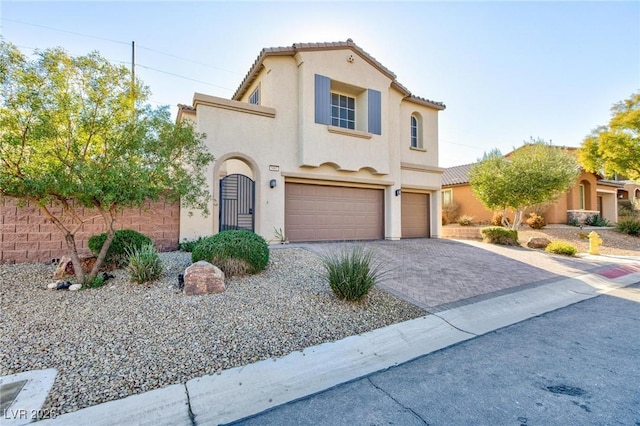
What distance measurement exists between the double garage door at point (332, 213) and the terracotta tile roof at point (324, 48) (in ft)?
16.0

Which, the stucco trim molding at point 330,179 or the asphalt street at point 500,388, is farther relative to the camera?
the stucco trim molding at point 330,179

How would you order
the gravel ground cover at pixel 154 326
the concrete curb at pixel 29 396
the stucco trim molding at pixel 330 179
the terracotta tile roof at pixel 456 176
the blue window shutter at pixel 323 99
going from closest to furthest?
the concrete curb at pixel 29 396, the gravel ground cover at pixel 154 326, the stucco trim molding at pixel 330 179, the blue window shutter at pixel 323 99, the terracotta tile roof at pixel 456 176

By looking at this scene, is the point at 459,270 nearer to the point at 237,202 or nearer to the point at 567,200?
the point at 237,202

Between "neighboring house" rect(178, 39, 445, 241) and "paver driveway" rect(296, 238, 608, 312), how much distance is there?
7.58 ft

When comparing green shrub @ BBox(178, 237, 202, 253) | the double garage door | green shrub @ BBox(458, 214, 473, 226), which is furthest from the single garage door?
green shrub @ BBox(458, 214, 473, 226)

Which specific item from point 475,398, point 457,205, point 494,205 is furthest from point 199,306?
point 457,205

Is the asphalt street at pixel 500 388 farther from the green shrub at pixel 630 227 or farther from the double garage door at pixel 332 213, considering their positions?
the green shrub at pixel 630 227

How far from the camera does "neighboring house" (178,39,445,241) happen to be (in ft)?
35.3

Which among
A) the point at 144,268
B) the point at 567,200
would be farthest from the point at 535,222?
the point at 144,268

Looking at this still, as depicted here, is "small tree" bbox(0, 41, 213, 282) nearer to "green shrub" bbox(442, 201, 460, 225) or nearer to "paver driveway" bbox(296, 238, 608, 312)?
"paver driveway" bbox(296, 238, 608, 312)

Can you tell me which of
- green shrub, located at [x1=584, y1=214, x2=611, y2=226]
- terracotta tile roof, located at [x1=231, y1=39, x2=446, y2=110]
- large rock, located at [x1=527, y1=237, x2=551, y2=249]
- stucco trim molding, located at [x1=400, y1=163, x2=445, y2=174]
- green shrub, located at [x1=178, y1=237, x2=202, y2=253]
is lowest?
large rock, located at [x1=527, y1=237, x2=551, y2=249]

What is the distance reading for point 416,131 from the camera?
1564cm

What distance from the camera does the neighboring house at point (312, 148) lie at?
10758mm

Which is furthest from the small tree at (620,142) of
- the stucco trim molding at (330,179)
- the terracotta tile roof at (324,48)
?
the stucco trim molding at (330,179)
